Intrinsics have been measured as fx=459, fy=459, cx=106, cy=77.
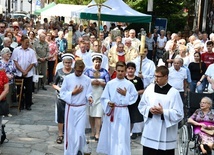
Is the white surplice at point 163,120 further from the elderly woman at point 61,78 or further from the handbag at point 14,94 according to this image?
the handbag at point 14,94

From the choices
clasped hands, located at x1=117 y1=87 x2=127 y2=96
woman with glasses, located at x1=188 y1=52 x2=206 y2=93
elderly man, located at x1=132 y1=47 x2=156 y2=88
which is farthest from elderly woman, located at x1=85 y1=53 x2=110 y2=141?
woman with glasses, located at x1=188 y1=52 x2=206 y2=93

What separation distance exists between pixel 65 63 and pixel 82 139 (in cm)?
156

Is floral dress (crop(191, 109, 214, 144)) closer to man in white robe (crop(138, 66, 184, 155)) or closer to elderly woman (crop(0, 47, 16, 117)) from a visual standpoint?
man in white robe (crop(138, 66, 184, 155))

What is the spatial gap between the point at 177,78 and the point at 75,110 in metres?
3.55

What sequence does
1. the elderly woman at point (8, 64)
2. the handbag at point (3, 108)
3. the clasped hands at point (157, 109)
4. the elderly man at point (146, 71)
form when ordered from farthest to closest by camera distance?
the elderly woman at point (8, 64) → the elderly man at point (146, 71) → the handbag at point (3, 108) → the clasped hands at point (157, 109)

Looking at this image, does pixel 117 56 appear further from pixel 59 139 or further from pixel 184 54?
pixel 59 139

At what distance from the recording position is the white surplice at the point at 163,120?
6.52m

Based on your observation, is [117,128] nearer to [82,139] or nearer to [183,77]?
[82,139]

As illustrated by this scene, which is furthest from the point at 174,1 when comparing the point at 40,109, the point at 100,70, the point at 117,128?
the point at 117,128

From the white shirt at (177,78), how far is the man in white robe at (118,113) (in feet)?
9.36

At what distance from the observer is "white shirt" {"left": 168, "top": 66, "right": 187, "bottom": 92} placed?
34.3ft

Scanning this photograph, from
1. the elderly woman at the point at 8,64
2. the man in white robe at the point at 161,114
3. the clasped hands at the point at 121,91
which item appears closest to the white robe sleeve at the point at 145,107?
the man in white robe at the point at 161,114

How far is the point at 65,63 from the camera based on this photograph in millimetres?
8492

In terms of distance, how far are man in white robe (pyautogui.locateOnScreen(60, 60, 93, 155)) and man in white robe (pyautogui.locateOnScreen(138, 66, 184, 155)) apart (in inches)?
54.9
